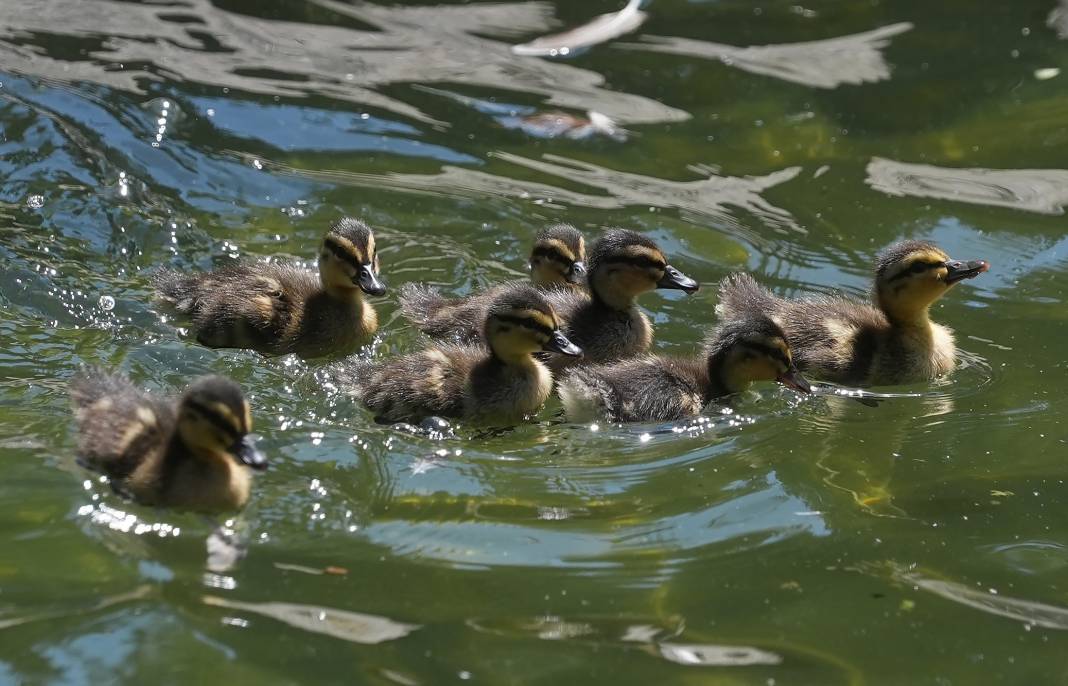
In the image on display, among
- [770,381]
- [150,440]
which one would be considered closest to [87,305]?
[150,440]

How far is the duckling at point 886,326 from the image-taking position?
240 inches

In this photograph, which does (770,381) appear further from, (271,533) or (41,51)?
(41,51)

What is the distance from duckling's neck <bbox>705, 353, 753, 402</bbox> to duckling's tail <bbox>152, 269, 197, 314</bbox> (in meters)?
2.17

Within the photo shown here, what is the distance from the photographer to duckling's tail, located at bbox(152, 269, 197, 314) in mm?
6227

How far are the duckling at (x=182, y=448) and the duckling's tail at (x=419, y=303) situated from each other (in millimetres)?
1700

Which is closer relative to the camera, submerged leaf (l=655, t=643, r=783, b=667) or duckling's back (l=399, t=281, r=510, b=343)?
submerged leaf (l=655, t=643, r=783, b=667)

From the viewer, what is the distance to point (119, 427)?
189 inches

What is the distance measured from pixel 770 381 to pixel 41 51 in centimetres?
506

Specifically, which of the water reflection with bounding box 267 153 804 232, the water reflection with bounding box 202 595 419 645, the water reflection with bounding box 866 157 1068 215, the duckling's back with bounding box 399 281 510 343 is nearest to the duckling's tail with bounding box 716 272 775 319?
the duckling's back with bounding box 399 281 510 343

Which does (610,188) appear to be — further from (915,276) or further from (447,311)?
(915,276)

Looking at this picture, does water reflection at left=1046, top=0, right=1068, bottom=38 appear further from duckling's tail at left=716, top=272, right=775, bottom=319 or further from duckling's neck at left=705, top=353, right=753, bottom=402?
duckling's neck at left=705, top=353, right=753, bottom=402

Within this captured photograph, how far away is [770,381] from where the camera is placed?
5945 millimetres

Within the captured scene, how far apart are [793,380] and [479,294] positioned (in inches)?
58.3

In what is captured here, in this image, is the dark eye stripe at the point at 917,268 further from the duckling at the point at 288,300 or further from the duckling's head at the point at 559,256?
the duckling at the point at 288,300
